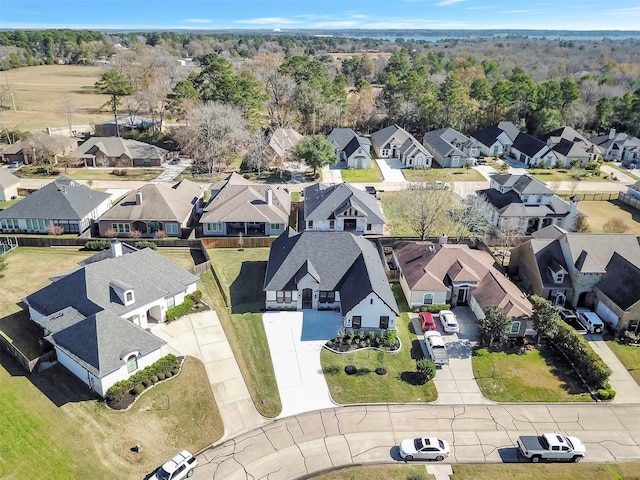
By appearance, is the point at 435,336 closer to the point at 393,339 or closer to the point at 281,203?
the point at 393,339

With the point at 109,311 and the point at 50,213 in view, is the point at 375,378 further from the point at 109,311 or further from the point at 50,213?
the point at 50,213

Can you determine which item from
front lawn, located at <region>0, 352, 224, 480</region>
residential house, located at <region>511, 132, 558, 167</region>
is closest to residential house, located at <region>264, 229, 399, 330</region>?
front lawn, located at <region>0, 352, 224, 480</region>

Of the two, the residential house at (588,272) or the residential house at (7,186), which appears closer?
the residential house at (588,272)

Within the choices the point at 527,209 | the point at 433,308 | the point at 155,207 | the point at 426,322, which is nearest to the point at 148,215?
the point at 155,207

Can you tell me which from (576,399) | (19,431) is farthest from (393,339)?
(19,431)

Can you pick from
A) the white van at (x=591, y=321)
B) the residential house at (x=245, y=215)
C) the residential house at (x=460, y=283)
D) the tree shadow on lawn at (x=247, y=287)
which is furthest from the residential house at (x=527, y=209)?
the tree shadow on lawn at (x=247, y=287)

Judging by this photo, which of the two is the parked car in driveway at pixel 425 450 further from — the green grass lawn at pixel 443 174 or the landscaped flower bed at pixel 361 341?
the green grass lawn at pixel 443 174
